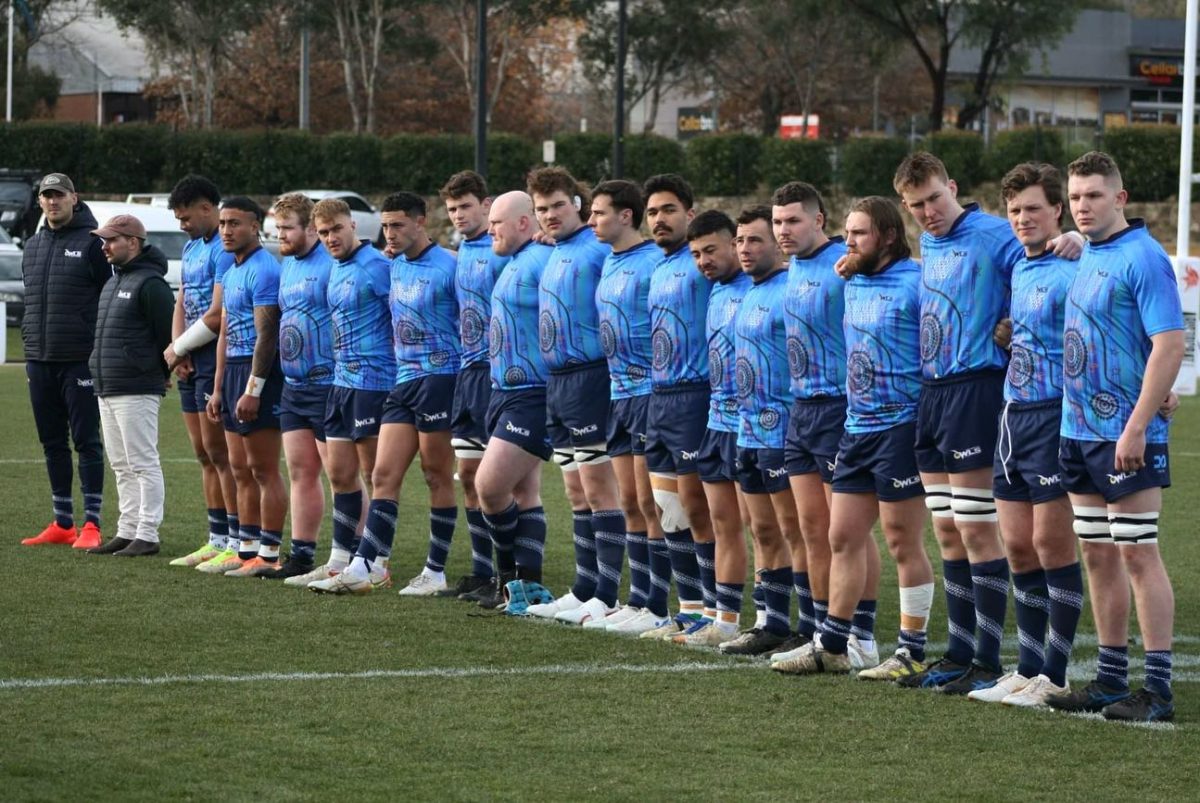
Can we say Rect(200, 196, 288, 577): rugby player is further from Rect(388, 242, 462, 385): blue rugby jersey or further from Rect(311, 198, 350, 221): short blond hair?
Rect(388, 242, 462, 385): blue rugby jersey

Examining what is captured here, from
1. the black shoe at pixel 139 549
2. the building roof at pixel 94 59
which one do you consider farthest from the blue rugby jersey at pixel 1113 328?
the building roof at pixel 94 59

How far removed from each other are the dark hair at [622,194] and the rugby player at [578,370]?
30cm

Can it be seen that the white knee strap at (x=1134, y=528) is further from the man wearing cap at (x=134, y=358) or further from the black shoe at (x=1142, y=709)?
the man wearing cap at (x=134, y=358)

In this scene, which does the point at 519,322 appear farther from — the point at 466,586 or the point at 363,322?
the point at 466,586

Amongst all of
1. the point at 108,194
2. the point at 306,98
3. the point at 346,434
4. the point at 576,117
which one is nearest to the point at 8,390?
the point at 346,434

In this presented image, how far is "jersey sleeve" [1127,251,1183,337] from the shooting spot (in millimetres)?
6691

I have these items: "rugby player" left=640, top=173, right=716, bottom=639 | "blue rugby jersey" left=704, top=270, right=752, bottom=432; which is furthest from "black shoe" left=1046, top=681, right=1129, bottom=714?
"rugby player" left=640, top=173, right=716, bottom=639

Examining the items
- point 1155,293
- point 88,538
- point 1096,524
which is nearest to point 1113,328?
point 1155,293

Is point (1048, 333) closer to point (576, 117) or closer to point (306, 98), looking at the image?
point (306, 98)

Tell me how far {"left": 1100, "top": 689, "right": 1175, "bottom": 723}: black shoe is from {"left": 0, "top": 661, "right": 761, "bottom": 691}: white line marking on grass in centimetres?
164

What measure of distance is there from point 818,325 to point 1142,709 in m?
2.10

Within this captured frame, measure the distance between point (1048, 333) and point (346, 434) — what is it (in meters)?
4.35

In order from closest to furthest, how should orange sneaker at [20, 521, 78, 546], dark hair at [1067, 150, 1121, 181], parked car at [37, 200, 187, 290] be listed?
dark hair at [1067, 150, 1121, 181] < orange sneaker at [20, 521, 78, 546] < parked car at [37, 200, 187, 290]

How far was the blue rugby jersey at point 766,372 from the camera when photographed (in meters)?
8.17
